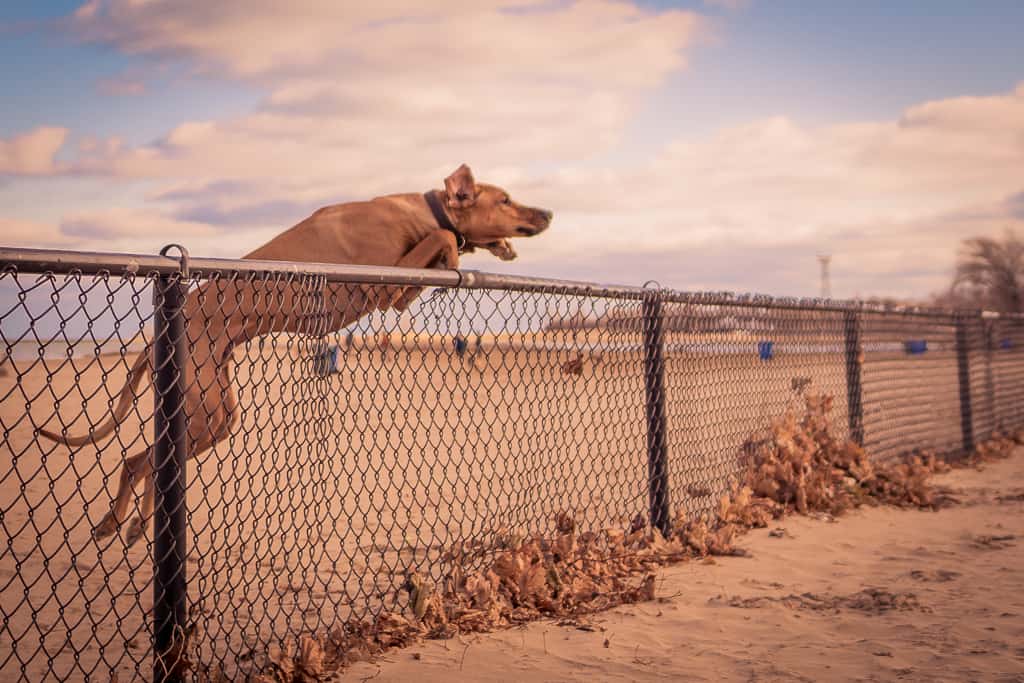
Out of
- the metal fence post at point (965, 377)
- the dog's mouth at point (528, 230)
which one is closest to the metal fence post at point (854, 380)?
the metal fence post at point (965, 377)

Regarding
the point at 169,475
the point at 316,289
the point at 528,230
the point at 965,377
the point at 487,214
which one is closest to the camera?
the point at 169,475

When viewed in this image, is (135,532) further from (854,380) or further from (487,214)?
(854,380)

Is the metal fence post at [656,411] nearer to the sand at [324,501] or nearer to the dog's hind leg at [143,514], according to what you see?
the sand at [324,501]

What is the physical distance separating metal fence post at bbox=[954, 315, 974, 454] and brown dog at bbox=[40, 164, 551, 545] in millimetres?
6619

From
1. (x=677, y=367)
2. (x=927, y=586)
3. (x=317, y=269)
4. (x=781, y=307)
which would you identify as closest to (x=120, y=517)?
(x=317, y=269)

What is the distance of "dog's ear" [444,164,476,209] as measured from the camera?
16.2 feet

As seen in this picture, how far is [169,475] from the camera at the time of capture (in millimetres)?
3049

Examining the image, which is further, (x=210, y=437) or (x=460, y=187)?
(x=460, y=187)

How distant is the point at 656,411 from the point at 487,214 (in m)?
1.61

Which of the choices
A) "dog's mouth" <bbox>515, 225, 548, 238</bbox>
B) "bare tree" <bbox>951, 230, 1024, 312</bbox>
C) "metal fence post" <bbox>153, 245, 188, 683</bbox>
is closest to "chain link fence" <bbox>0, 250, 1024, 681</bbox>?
"metal fence post" <bbox>153, 245, 188, 683</bbox>

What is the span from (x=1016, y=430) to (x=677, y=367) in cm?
739

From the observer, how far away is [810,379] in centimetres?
727

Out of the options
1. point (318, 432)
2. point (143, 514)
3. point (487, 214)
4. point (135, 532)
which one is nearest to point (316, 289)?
point (318, 432)

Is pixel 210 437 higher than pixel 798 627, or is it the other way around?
pixel 210 437
